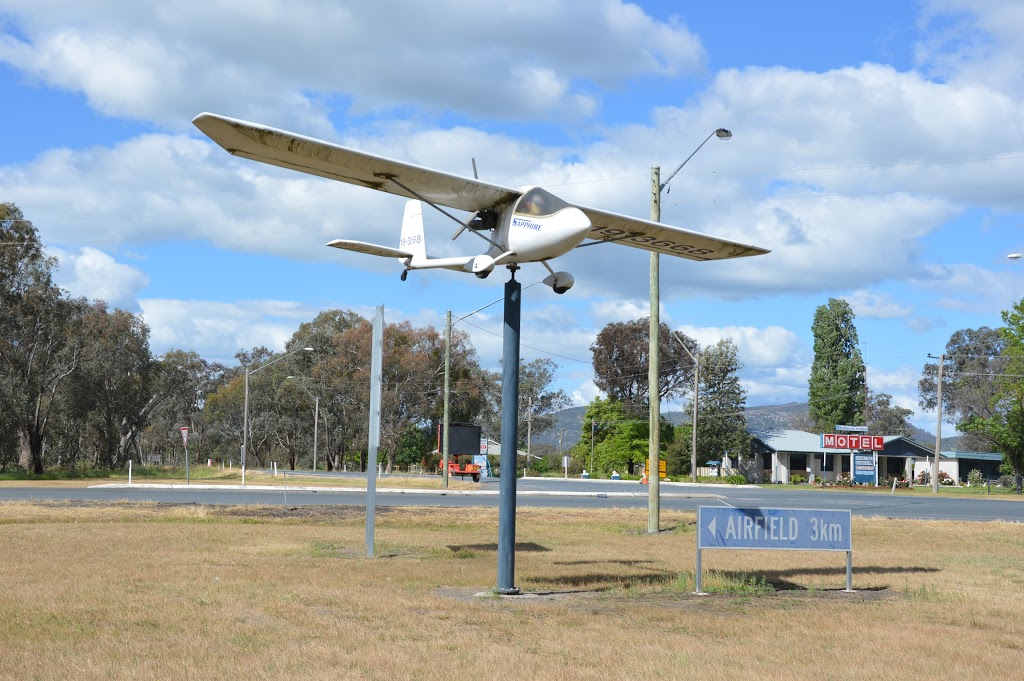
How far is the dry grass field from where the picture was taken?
27.0ft

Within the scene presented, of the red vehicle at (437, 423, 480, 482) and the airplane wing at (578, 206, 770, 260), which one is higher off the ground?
the airplane wing at (578, 206, 770, 260)

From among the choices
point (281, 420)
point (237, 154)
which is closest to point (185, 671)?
point (237, 154)

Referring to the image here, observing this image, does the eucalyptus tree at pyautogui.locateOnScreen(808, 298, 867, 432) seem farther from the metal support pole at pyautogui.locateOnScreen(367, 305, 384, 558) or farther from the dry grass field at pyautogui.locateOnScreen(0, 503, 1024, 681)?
the metal support pole at pyautogui.locateOnScreen(367, 305, 384, 558)

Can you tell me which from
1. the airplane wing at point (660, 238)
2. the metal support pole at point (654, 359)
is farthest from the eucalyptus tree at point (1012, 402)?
the airplane wing at point (660, 238)

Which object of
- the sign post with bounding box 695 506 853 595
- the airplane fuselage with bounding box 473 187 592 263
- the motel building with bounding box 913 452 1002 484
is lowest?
the motel building with bounding box 913 452 1002 484

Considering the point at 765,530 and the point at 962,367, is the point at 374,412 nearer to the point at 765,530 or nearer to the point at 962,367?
the point at 765,530

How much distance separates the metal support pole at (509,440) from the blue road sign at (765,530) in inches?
92.4

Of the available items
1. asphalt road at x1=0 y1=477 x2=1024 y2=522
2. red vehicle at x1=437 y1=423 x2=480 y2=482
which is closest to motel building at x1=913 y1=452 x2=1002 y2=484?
red vehicle at x1=437 y1=423 x2=480 y2=482

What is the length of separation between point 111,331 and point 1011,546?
2426 inches

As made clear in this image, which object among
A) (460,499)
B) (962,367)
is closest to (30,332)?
(460,499)

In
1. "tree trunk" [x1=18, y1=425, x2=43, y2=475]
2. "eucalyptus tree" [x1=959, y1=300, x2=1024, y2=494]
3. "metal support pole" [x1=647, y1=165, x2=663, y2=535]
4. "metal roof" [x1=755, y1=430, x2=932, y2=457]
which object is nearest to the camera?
"metal support pole" [x1=647, y1=165, x2=663, y2=535]

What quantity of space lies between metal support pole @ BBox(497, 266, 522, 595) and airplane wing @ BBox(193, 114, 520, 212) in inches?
44.2

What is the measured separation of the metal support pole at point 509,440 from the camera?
1243 centimetres

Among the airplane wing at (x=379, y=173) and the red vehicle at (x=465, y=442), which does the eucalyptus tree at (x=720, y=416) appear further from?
the airplane wing at (x=379, y=173)
